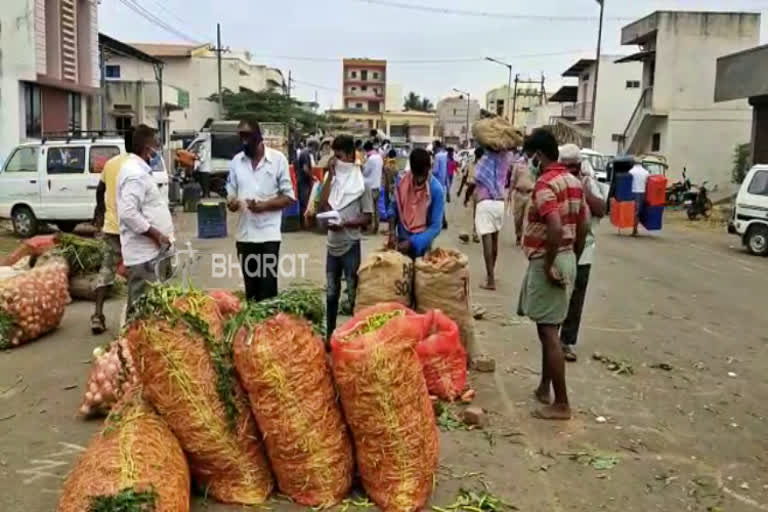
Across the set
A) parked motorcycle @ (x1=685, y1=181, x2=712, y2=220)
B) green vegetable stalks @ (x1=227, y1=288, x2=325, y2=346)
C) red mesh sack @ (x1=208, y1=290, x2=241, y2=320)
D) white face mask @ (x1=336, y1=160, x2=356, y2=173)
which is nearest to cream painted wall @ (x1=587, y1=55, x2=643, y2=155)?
parked motorcycle @ (x1=685, y1=181, x2=712, y2=220)

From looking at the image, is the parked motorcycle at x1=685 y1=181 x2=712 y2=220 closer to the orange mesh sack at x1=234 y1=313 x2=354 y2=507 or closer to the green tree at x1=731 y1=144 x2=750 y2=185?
the green tree at x1=731 y1=144 x2=750 y2=185

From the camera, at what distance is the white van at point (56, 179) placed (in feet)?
48.1

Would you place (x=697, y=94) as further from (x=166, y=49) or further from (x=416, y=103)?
(x=416, y=103)

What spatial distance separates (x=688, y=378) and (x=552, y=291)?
198cm

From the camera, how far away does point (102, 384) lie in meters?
5.00

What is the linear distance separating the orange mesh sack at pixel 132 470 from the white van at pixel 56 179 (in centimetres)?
1165

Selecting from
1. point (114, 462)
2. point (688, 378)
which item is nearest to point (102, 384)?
point (114, 462)

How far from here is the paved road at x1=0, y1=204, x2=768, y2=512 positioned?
418 cm

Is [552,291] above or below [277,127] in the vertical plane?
below

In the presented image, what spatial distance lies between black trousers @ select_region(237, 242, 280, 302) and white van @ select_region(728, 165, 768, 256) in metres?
12.3

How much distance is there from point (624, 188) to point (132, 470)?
1549 centimetres

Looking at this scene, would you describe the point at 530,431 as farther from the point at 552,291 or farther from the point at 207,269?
the point at 207,269

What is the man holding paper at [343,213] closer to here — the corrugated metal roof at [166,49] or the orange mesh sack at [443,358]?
the orange mesh sack at [443,358]

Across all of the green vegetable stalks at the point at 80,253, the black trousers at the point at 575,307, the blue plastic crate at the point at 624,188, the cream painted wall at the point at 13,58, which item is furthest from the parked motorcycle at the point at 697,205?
the green vegetable stalks at the point at 80,253
